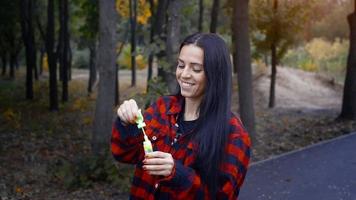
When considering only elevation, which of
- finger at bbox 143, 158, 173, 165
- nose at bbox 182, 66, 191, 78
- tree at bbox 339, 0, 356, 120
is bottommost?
tree at bbox 339, 0, 356, 120

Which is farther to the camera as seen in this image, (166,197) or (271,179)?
(271,179)

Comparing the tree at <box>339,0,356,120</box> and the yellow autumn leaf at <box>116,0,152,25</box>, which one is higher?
the yellow autumn leaf at <box>116,0,152,25</box>

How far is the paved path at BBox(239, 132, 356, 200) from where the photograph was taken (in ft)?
24.9

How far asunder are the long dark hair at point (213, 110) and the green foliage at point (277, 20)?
1680 centimetres

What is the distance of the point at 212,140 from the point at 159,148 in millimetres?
257

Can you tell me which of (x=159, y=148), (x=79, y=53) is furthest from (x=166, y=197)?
(x=79, y=53)

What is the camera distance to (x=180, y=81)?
2312 mm

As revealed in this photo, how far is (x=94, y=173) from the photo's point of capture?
8.67m

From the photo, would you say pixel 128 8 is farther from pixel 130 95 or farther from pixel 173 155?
pixel 173 155

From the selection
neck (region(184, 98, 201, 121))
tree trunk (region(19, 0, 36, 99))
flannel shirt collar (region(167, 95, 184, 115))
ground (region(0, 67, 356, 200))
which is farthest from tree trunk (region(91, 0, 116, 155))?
tree trunk (region(19, 0, 36, 99))

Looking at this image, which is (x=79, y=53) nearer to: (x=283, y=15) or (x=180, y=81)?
(x=283, y=15)

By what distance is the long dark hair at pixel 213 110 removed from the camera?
7.18 ft

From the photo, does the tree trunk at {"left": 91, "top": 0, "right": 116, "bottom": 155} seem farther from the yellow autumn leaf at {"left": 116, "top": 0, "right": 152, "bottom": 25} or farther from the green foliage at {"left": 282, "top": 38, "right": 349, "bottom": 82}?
the green foliage at {"left": 282, "top": 38, "right": 349, "bottom": 82}

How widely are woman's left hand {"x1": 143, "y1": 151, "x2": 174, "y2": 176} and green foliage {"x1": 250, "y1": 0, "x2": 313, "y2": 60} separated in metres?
17.2
